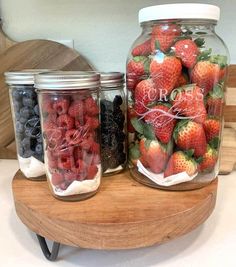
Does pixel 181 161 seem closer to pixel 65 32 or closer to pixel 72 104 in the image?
pixel 72 104

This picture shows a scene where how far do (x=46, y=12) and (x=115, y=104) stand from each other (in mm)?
362

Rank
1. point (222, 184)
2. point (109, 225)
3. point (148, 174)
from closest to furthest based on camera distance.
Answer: point (109, 225) → point (148, 174) → point (222, 184)

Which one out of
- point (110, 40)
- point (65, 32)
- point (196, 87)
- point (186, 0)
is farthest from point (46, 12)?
point (196, 87)

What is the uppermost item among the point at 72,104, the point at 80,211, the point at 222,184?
the point at 72,104

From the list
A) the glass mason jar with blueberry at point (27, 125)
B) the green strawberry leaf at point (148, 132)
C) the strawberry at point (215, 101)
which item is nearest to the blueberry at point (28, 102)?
the glass mason jar with blueberry at point (27, 125)

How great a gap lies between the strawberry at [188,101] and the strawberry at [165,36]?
71mm

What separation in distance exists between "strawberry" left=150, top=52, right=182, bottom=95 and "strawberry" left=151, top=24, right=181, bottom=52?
0.6 inches

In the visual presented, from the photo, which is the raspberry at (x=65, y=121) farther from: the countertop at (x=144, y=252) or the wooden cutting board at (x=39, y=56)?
the wooden cutting board at (x=39, y=56)

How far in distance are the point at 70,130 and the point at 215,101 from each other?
245 mm

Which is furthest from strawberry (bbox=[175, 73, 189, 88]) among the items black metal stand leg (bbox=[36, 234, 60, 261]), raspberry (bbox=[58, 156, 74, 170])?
black metal stand leg (bbox=[36, 234, 60, 261])

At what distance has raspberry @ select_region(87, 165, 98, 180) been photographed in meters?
0.46

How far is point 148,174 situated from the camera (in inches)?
19.9

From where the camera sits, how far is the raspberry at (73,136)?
0.44 meters

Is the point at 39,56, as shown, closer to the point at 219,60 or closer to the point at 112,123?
the point at 112,123
